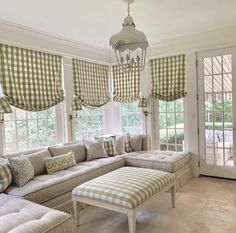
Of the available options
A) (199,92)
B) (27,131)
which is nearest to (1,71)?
(27,131)

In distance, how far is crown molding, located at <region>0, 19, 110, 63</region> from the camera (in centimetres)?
339

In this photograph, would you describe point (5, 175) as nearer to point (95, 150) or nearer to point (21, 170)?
point (21, 170)

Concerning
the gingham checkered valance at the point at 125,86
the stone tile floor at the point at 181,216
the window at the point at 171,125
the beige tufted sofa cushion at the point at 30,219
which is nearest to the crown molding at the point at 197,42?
the gingham checkered valance at the point at 125,86

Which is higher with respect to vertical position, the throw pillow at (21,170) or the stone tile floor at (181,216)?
the throw pillow at (21,170)

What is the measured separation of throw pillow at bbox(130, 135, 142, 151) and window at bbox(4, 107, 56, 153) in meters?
1.47

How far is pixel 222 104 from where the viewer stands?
413cm

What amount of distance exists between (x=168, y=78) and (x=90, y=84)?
154 cm

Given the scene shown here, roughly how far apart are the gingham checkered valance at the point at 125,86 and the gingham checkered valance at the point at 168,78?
16.5 inches

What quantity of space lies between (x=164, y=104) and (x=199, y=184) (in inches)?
63.6

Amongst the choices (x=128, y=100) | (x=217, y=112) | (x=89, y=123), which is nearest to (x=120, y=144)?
(x=89, y=123)

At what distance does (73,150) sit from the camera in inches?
152

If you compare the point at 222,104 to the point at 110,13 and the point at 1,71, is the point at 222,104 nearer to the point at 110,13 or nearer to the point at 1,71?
the point at 110,13

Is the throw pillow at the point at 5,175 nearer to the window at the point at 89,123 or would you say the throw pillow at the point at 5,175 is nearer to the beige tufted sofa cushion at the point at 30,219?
the beige tufted sofa cushion at the point at 30,219

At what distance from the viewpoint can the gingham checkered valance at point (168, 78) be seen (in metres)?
4.46
